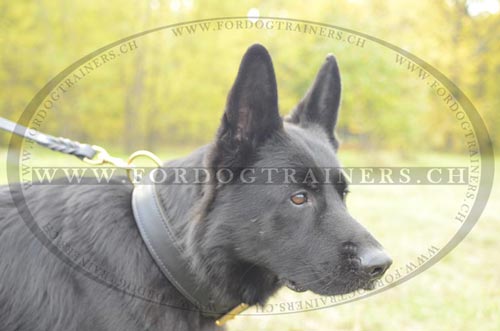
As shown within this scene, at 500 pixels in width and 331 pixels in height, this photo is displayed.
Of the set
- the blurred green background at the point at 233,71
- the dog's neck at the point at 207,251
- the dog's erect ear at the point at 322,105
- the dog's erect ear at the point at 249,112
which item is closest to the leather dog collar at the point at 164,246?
the dog's neck at the point at 207,251

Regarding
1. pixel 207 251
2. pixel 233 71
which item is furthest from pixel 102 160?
pixel 233 71

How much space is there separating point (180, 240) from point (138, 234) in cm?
22

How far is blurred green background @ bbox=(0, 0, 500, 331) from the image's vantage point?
67.4ft

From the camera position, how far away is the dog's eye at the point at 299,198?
7.66 ft

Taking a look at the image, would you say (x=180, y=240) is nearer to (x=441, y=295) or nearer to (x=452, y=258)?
(x=441, y=295)

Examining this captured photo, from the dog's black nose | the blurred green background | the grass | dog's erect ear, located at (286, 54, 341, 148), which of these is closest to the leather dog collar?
the grass

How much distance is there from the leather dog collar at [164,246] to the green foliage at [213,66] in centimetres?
1785

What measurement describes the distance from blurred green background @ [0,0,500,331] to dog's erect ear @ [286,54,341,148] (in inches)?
346

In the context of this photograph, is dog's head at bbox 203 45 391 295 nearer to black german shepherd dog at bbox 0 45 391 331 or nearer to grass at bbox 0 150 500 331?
black german shepherd dog at bbox 0 45 391 331

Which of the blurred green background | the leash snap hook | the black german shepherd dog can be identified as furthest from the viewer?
the blurred green background

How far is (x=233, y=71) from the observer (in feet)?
84.6

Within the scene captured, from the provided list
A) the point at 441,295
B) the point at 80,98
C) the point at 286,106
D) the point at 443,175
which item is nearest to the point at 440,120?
the point at 286,106

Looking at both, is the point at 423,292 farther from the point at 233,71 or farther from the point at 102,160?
the point at 233,71

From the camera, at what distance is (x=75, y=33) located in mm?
24391
